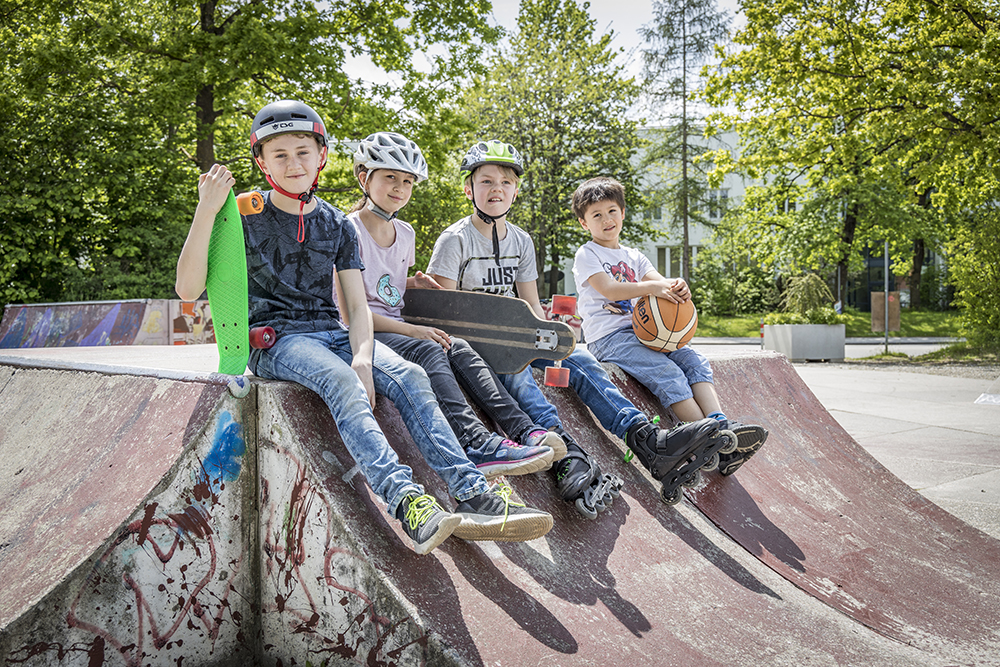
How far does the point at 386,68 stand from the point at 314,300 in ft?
42.5

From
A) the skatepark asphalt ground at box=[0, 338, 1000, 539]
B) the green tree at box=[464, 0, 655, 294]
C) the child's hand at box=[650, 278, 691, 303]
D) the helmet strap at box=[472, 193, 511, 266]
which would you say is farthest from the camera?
the green tree at box=[464, 0, 655, 294]

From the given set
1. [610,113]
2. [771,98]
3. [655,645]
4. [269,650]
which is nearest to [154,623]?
[269,650]

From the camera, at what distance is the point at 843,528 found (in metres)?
3.80

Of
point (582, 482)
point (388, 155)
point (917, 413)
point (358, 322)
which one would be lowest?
point (917, 413)

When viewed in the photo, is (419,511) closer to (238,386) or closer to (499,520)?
(499,520)

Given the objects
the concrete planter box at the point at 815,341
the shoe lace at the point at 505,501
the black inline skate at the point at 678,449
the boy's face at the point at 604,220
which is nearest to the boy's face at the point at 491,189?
the boy's face at the point at 604,220

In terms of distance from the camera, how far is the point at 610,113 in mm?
27438

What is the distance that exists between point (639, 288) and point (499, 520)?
1934 mm

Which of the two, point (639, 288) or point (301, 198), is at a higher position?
point (301, 198)

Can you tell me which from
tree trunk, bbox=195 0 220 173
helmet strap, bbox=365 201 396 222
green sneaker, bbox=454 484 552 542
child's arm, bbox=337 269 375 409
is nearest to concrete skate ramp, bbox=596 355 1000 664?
green sneaker, bbox=454 484 552 542

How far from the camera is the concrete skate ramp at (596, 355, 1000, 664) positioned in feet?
9.96

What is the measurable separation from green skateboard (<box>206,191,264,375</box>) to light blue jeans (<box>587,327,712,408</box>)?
7.21 feet

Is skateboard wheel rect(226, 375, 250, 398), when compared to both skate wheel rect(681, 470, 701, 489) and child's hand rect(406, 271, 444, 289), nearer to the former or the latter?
child's hand rect(406, 271, 444, 289)

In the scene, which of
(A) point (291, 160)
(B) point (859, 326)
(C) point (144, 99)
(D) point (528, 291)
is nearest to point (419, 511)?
(A) point (291, 160)
